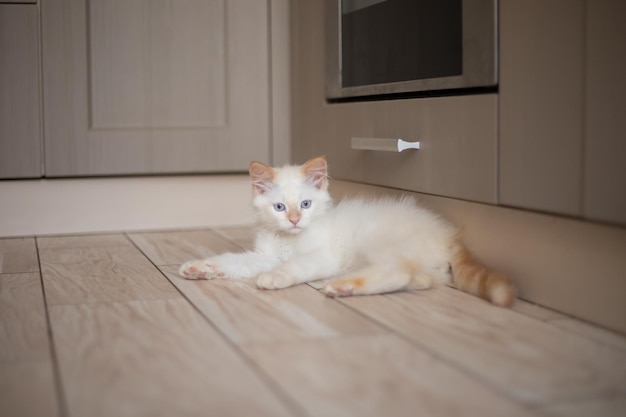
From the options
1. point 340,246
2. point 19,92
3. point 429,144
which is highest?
point 19,92

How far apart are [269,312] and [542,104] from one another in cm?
67

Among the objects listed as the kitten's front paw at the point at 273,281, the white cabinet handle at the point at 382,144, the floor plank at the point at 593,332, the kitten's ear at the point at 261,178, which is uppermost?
the white cabinet handle at the point at 382,144

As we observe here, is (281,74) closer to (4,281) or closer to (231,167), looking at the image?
(231,167)

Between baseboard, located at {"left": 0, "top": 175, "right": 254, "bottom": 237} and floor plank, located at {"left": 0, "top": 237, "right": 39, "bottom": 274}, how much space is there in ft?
0.32

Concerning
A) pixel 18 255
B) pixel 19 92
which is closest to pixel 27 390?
pixel 18 255

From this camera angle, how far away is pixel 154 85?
9.27ft

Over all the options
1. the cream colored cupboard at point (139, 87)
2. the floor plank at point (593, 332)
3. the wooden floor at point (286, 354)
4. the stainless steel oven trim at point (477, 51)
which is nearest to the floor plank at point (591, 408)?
the wooden floor at point (286, 354)

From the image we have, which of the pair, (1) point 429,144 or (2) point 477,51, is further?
(1) point 429,144

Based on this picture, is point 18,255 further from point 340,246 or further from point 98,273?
point 340,246

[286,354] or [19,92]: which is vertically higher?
[19,92]

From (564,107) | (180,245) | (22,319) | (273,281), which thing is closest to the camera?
(564,107)

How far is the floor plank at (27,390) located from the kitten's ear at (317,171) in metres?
0.90

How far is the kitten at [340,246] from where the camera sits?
180cm

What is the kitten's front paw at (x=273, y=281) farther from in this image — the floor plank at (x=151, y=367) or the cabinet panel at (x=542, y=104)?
the cabinet panel at (x=542, y=104)
